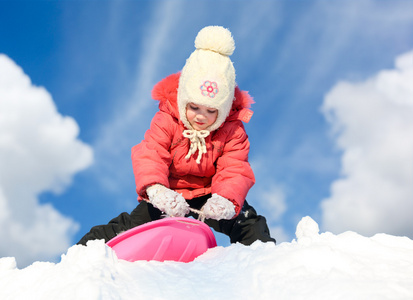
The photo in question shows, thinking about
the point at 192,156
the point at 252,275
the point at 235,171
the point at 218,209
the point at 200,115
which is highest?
the point at 200,115

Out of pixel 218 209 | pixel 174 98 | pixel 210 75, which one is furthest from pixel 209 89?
pixel 218 209

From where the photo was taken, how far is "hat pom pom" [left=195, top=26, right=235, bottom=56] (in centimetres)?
277

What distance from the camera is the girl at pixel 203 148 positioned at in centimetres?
263

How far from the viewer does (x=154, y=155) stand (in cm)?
270

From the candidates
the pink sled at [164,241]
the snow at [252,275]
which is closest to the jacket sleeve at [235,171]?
the pink sled at [164,241]

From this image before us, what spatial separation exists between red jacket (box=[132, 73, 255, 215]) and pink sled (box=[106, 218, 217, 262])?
471mm

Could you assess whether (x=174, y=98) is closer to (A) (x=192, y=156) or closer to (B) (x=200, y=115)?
(B) (x=200, y=115)

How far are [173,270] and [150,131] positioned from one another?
1341 millimetres

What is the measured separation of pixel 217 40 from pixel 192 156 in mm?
834

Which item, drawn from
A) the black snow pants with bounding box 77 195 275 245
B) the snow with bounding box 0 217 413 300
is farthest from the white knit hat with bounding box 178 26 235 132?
the snow with bounding box 0 217 413 300

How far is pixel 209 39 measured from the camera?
279 centimetres

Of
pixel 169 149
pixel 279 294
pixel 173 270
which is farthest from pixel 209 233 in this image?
pixel 279 294

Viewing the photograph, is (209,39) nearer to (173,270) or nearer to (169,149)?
(169,149)

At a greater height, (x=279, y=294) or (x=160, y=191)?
(x=160, y=191)
